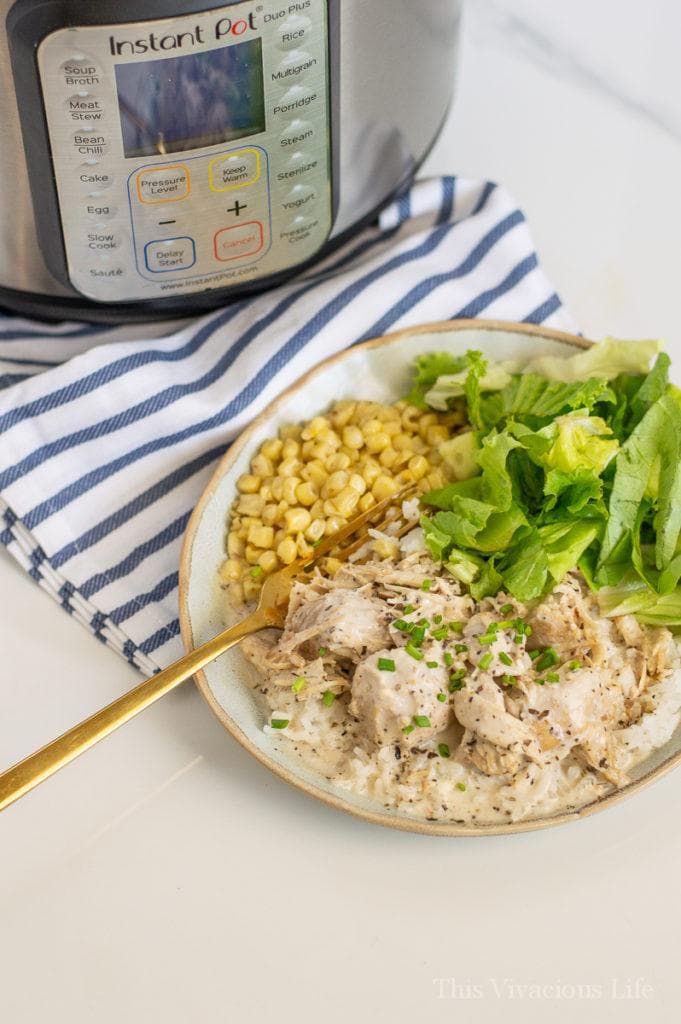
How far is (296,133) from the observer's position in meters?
1.19

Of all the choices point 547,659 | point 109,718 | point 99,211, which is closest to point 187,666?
point 109,718

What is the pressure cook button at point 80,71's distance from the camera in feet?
3.47

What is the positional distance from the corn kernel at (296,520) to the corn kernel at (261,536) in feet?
0.06

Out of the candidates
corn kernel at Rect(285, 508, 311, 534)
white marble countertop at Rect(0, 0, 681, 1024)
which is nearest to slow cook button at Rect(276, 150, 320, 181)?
corn kernel at Rect(285, 508, 311, 534)

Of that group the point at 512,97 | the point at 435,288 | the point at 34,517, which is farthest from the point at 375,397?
the point at 512,97

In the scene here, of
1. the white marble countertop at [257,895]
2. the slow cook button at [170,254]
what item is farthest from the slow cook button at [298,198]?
the white marble countertop at [257,895]

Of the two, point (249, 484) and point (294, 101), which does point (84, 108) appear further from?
point (249, 484)

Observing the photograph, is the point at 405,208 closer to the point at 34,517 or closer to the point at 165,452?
the point at 165,452

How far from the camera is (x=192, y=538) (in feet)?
3.96

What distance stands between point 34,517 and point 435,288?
1.65 ft

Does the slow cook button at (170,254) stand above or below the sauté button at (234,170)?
below

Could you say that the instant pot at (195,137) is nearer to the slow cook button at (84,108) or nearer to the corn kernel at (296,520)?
the slow cook button at (84,108)

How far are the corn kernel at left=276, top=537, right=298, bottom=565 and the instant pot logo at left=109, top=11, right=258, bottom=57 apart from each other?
1.48 ft

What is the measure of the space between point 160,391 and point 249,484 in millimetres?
152
